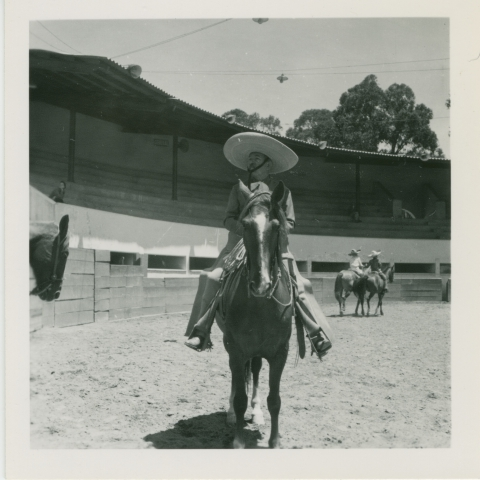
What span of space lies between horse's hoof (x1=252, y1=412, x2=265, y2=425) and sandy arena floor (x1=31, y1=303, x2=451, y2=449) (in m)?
0.07

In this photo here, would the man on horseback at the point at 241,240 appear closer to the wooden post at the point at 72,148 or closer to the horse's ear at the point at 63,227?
the horse's ear at the point at 63,227

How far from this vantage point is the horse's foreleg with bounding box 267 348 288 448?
13.7 feet

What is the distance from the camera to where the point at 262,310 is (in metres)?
4.05

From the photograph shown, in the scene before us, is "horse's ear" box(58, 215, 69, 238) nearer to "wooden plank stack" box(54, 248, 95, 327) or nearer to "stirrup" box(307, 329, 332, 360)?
"wooden plank stack" box(54, 248, 95, 327)

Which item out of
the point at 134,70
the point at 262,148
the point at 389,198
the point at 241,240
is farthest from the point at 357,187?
the point at 241,240

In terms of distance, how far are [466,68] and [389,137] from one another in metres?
13.3

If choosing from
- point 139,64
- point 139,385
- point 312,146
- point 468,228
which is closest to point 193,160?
point 312,146

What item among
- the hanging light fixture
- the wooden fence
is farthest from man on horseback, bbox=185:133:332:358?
the hanging light fixture

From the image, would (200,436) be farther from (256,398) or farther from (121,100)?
(121,100)

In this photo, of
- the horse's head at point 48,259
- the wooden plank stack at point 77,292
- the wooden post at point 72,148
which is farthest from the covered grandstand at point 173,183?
the wooden plank stack at point 77,292

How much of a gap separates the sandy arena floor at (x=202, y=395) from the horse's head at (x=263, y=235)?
1685 mm

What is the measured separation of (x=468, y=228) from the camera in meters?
5.17

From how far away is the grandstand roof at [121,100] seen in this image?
7.33m
